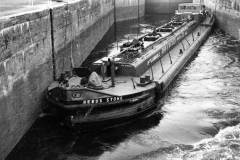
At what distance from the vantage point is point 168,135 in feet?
46.5

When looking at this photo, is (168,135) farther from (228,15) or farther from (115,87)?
(228,15)

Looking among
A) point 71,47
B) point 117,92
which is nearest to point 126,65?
point 117,92

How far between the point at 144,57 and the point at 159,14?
131 feet

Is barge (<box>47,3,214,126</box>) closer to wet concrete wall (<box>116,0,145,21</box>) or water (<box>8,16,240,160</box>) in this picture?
water (<box>8,16,240,160</box>)

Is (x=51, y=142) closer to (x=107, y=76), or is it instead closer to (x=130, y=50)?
(x=107, y=76)

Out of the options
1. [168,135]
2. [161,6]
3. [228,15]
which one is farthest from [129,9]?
[168,135]

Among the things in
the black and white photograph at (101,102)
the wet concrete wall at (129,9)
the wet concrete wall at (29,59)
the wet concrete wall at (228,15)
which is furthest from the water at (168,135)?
the wet concrete wall at (129,9)

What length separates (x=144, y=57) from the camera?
1853 cm

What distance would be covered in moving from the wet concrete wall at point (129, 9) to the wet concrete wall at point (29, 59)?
75.3 ft

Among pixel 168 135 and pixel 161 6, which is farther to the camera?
Result: pixel 161 6

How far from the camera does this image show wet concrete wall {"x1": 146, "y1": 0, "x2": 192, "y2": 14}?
57531 millimetres

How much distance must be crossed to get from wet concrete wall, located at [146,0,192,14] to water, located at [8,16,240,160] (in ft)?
129

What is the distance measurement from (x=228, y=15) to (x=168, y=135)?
25.4 m

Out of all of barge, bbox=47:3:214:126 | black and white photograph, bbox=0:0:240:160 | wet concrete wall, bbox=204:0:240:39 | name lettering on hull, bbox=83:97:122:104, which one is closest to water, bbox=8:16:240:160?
black and white photograph, bbox=0:0:240:160
